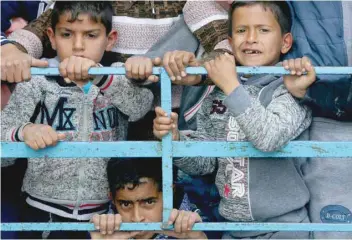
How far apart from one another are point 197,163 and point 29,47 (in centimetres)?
93

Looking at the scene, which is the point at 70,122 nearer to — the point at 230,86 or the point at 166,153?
the point at 166,153

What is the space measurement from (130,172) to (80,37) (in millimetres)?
632

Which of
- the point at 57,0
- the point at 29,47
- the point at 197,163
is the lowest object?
the point at 197,163

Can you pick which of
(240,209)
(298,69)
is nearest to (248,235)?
(240,209)

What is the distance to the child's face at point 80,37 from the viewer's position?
9.70ft

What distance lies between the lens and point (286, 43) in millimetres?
2947

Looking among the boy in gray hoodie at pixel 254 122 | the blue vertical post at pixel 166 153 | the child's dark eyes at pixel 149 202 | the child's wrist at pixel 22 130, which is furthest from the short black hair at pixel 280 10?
the child's wrist at pixel 22 130

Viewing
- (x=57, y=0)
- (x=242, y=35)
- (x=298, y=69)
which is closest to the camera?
(x=298, y=69)

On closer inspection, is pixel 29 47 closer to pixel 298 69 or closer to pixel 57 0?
pixel 57 0

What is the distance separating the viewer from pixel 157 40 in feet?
10.3

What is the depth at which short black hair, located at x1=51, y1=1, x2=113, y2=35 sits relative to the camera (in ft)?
9.81

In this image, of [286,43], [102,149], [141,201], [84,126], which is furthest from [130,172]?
[286,43]

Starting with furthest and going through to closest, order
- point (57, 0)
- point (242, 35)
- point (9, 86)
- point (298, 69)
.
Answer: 1. point (57, 0)
2. point (242, 35)
3. point (9, 86)
4. point (298, 69)

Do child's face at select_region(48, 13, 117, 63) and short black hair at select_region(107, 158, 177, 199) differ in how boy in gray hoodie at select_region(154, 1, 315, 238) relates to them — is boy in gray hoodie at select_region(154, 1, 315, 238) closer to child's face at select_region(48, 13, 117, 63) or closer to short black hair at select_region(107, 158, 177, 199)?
short black hair at select_region(107, 158, 177, 199)
